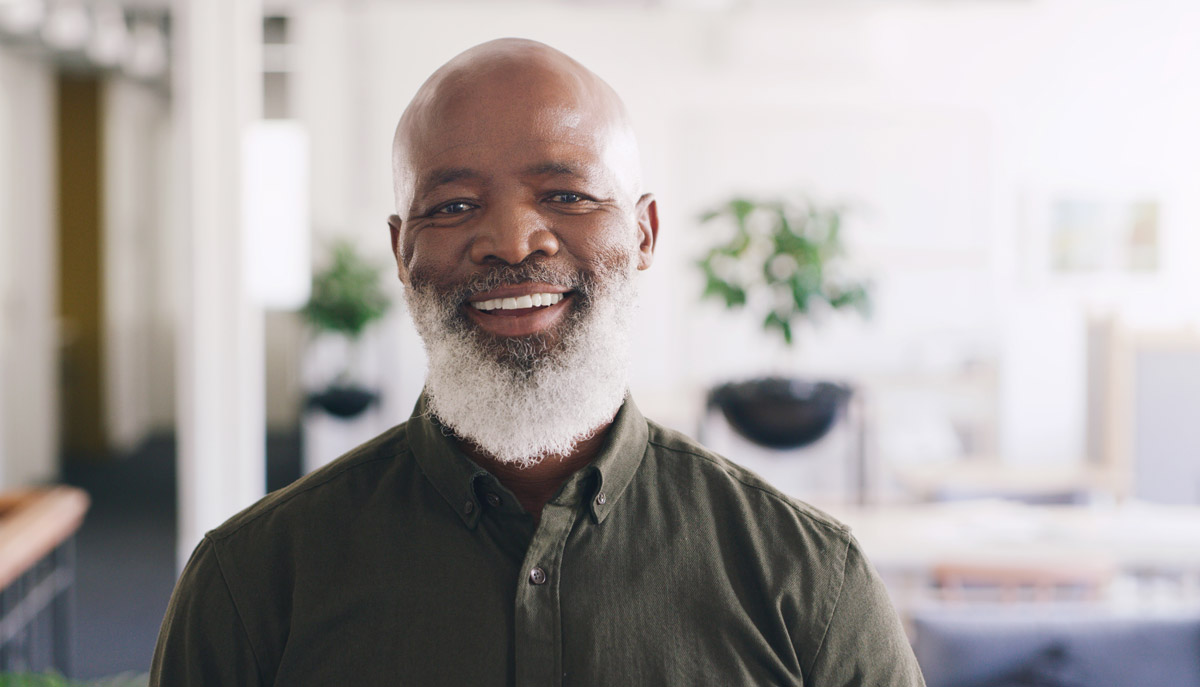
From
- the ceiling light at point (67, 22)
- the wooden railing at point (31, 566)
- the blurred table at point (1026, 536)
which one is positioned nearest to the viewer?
the wooden railing at point (31, 566)

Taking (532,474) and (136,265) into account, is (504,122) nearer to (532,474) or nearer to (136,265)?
(532,474)

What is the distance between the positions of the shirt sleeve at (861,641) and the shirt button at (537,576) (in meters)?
0.28

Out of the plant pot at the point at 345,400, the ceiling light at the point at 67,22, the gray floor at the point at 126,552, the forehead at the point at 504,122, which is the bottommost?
the gray floor at the point at 126,552

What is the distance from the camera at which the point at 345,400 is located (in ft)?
17.4

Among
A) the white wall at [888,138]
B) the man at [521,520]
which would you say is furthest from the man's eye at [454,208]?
the white wall at [888,138]

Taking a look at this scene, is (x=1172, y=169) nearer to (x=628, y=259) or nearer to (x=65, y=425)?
(x=628, y=259)

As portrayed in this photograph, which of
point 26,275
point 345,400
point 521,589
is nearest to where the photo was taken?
point 521,589

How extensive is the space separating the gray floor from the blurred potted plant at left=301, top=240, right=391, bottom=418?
4.06 feet

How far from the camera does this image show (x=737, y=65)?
5934 mm

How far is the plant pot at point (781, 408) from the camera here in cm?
219

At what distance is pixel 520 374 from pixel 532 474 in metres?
0.11

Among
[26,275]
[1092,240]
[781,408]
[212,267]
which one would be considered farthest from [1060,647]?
[26,275]

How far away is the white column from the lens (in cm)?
265

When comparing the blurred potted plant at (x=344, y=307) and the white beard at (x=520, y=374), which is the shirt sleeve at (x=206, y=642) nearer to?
the white beard at (x=520, y=374)
